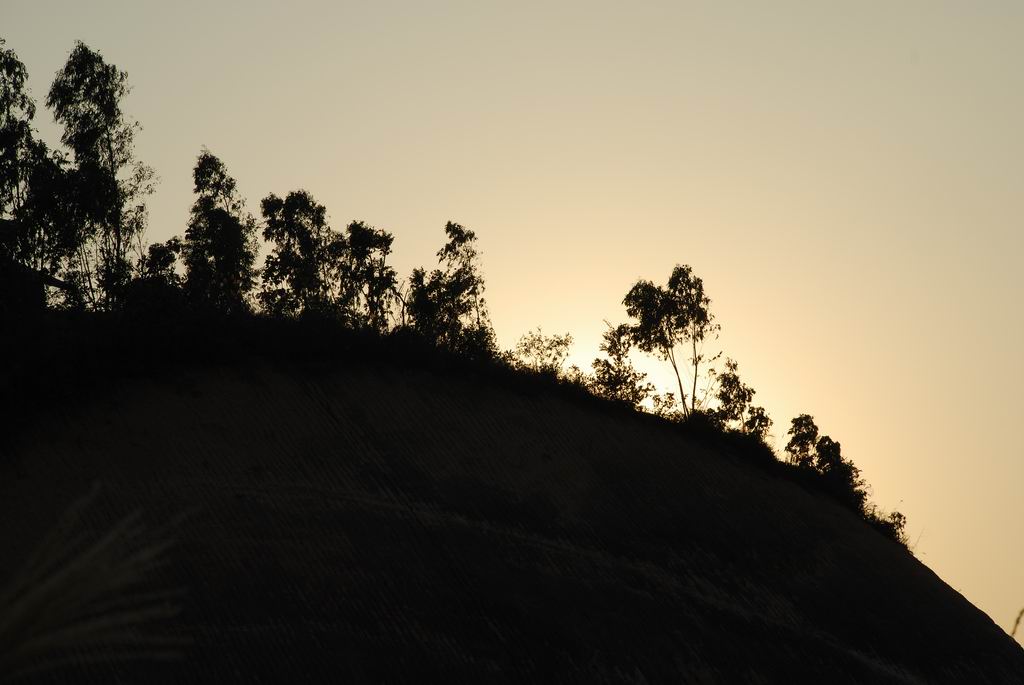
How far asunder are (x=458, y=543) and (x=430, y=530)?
1.93ft

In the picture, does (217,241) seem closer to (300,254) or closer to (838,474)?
(300,254)

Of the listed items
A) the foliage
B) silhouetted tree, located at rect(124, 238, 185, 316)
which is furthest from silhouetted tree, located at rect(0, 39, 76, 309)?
the foliage

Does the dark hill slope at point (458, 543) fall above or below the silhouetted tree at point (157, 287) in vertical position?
below

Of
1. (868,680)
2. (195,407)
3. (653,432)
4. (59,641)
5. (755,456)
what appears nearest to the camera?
(59,641)

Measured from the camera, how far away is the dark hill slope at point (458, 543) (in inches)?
726

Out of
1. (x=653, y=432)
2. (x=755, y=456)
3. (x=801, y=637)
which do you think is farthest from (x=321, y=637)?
(x=755, y=456)

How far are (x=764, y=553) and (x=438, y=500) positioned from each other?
8.78m

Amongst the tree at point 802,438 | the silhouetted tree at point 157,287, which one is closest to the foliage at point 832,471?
the tree at point 802,438

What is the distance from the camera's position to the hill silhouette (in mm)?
18438

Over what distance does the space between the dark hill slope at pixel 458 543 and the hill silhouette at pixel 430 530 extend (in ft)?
0.17

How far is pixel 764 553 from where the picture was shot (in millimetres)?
26562

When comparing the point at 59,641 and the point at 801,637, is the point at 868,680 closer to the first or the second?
the point at 801,637

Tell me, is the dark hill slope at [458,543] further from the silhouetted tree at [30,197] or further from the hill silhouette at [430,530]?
the silhouetted tree at [30,197]

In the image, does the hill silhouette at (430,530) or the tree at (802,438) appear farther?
the tree at (802,438)
